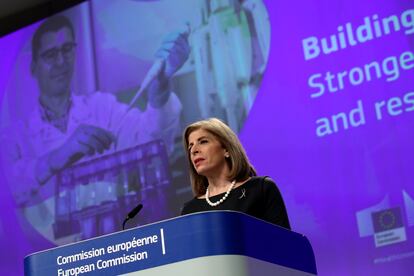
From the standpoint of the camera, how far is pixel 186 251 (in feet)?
6.15

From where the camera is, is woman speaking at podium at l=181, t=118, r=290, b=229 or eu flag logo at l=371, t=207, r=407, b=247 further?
eu flag logo at l=371, t=207, r=407, b=247

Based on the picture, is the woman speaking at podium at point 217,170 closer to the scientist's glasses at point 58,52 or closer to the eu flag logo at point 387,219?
the eu flag logo at point 387,219

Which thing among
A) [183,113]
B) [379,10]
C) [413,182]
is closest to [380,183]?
[413,182]

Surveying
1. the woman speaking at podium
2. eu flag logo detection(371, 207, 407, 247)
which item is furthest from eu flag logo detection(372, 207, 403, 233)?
the woman speaking at podium

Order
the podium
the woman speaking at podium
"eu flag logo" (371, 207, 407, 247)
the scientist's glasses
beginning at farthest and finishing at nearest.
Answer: the scientist's glasses
"eu flag logo" (371, 207, 407, 247)
the woman speaking at podium
the podium

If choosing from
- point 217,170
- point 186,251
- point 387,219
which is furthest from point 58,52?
point 186,251

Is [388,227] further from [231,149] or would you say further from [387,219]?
[231,149]

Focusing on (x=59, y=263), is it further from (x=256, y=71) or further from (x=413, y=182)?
(x=256, y=71)

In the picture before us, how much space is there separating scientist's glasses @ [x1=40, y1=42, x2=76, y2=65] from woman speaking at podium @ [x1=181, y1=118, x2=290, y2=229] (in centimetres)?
281

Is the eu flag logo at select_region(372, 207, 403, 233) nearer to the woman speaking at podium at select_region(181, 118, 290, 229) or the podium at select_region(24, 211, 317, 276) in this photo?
the woman speaking at podium at select_region(181, 118, 290, 229)

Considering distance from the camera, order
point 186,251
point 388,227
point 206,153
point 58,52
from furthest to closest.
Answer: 1. point 58,52
2. point 388,227
3. point 206,153
4. point 186,251

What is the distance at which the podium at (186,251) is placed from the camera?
1.86m

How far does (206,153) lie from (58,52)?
2987mm

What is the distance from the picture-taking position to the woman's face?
8.52 ft
